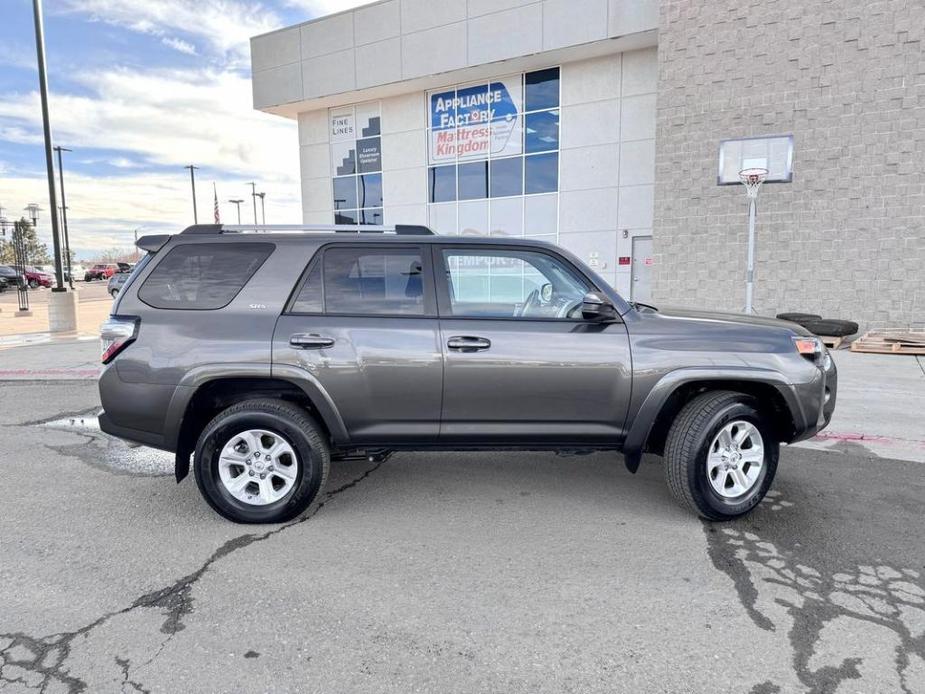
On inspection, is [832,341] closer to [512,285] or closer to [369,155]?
[512,285]

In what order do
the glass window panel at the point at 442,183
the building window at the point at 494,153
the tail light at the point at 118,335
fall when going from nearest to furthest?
the tail light at the point at 118,335 < the building window at the point at 494,153 < the glass window panel at the point at 442,183

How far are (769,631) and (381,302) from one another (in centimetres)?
270

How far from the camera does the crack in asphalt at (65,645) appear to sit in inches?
93.9

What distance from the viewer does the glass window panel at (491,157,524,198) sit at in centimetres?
1791

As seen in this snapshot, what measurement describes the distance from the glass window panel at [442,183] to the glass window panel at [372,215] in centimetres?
210

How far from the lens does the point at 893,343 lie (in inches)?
420

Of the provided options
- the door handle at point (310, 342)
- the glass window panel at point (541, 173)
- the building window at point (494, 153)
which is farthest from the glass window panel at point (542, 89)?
the door handle at point (310, 342)

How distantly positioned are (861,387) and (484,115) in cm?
1357

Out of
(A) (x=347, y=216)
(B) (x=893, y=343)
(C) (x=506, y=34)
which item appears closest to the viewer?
(B) (x=893, y=343)

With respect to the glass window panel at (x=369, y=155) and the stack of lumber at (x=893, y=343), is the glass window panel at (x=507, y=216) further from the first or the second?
the stack of lumber at (x=893, y=343)

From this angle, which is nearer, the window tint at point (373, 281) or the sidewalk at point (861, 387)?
the window tint at point (373, 281)

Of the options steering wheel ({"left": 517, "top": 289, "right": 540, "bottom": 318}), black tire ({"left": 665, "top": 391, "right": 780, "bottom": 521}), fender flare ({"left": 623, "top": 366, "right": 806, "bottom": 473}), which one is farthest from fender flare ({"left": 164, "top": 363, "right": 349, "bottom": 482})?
black tire ({"left": 665, "top": 391, "right": 780, "bottom": 521})

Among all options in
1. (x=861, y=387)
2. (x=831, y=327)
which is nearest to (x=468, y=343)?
(x=861, y=387)

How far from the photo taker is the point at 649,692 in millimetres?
2303
